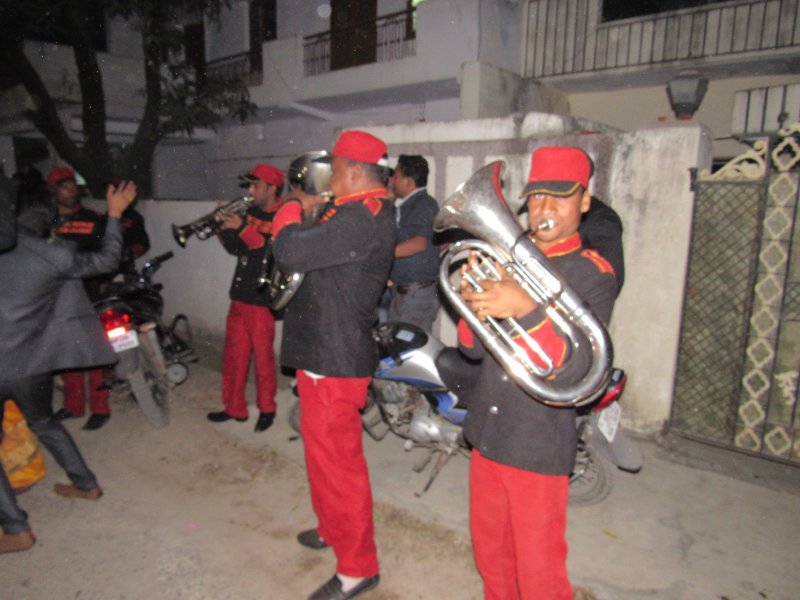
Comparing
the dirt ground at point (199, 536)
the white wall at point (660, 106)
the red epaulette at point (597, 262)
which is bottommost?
the dirt ground at point (199, 536)

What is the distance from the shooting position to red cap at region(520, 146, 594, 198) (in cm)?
189

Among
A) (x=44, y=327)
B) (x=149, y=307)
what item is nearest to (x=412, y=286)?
(x=149, y=307)

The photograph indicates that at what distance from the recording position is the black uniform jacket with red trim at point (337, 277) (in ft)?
7.89

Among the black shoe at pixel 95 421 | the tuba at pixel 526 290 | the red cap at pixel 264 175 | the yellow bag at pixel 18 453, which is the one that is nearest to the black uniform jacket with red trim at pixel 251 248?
the red cap at pixel 264 175

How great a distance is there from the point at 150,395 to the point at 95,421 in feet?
1.97

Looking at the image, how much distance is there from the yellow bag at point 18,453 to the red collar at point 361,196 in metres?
2.75

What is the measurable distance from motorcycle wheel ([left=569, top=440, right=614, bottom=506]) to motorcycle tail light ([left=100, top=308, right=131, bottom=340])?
3432 millimetres

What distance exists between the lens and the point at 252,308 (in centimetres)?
443

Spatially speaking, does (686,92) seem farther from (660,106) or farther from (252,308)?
(660,106)

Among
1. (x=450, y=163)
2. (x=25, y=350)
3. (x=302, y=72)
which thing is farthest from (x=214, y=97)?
(x=25, y=350)

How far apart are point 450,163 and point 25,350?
12.0 ft

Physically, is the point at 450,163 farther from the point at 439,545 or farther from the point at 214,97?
the point at 214,97

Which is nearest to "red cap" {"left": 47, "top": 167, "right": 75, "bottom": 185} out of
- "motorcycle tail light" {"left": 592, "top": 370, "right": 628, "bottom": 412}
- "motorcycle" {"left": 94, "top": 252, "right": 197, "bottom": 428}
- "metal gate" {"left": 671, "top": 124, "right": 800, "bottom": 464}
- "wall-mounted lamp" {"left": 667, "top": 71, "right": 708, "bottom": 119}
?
"motorcycle" {"left": 94, "top": 252, "right": 197, "bottom": 428}

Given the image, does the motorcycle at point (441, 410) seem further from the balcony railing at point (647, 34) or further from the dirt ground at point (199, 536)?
the balcony railing at point (647, 34)
